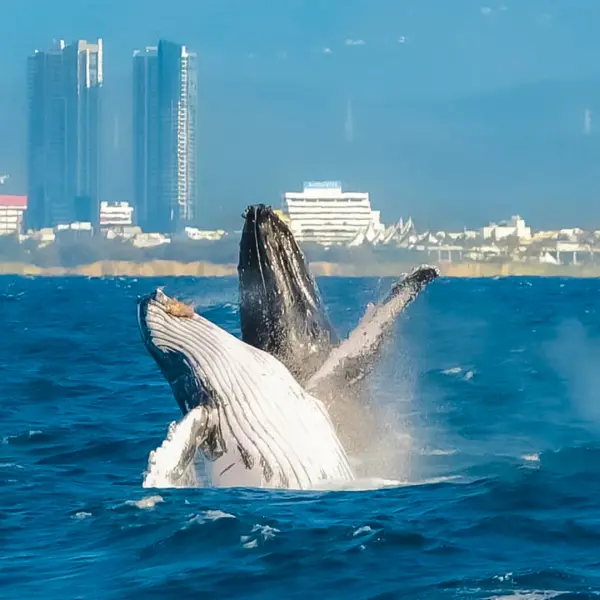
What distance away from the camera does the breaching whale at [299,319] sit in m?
13.3

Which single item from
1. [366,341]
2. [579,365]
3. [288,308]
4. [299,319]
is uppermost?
[288,308]

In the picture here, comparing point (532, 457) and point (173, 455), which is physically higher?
point (173, 455)

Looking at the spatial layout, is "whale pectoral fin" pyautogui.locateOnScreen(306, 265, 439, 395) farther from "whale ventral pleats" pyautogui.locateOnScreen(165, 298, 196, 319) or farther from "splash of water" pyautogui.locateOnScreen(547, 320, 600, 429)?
"splash of water" pyautogui.locateOnScreen(547, 320, 600, 429)

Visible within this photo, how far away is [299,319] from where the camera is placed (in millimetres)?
13414

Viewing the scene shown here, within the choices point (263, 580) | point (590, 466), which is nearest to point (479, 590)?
point (263, 580)

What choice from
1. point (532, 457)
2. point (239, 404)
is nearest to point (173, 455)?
point (239, 404)

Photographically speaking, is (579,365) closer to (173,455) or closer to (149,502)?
(149,502)

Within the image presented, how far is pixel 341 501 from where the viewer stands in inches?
518

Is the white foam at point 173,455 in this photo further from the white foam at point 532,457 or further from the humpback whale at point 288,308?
the white foam at point 532,457

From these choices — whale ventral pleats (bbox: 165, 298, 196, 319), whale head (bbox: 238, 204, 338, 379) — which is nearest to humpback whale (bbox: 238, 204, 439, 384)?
whale head (bbox: 238, 204, 338, 379)

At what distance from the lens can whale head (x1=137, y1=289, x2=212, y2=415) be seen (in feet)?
42.3

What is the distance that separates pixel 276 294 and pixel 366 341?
0.93 metres

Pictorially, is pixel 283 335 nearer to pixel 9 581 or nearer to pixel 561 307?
pixel 9 581

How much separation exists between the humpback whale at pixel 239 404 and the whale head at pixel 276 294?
0.32 metres
